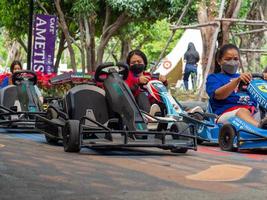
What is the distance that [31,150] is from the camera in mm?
7586

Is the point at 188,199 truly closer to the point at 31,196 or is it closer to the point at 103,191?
the point at 103,191

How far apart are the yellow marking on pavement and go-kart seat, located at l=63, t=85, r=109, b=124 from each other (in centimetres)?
180

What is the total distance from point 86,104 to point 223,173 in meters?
2.36

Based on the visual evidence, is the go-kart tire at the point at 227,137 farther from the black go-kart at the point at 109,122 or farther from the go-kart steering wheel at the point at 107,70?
the go-kart steering wheel at the point at 107,70

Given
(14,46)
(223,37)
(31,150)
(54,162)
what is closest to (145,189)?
(54,162)

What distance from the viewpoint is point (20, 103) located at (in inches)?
425

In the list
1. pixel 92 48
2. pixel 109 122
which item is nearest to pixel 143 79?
pixel 109 122

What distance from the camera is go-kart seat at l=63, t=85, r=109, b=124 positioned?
791 centimetres

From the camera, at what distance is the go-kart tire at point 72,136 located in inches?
283

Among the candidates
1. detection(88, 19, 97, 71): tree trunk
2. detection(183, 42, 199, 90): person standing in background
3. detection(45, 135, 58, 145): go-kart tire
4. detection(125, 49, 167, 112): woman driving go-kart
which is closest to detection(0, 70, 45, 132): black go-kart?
detection(45, 135, 58, 145): go-kart tire

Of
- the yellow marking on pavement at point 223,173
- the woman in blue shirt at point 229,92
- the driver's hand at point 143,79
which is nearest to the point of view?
the yellow marking on pavement at point 223,173

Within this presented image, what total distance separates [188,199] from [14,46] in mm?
34473

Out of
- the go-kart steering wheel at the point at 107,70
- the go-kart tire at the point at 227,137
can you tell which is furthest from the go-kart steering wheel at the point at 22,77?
the go-kart tire at the point at 227,137

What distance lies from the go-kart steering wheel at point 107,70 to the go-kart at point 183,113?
1064mm
